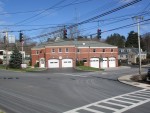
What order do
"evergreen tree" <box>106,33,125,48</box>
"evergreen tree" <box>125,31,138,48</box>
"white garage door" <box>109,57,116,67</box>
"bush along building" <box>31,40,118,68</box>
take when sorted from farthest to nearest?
1. "evergreen tree" <box>106,33,125,48</box>
2. "evergreen tree" <box>125,31,138,48</box>
3. "white garage door" <box>109,57,116,67</box>
4. "bush along building" <box>31,40,118,68</box>

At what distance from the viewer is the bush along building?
7656 centimetres

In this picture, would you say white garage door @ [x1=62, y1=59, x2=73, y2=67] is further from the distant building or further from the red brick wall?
the distant building

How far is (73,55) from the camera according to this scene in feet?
253

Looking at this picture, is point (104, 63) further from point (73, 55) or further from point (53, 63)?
point (53, 63)

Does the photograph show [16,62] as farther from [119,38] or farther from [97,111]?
[119,38]

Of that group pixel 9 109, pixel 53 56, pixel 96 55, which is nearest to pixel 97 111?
pixel 9 109

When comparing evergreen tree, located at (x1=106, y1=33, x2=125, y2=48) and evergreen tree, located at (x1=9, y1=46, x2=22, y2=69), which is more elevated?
evergreen tree, located at (x1=106, y1=33, x2=125, y2=48)

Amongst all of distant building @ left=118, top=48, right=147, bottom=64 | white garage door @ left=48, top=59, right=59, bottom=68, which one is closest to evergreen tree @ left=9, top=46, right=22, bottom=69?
white garage door @ left=48, top=59, right=59, bottom=68

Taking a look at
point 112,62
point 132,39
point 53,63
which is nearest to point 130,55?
point 112,62

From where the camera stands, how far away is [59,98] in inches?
834

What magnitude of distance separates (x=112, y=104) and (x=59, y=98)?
4439 mm

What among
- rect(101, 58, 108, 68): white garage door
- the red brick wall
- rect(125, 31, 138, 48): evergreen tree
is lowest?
rect(101, 58, 108, 68): white garage door

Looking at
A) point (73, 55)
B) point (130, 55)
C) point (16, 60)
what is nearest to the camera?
point (16, 60)

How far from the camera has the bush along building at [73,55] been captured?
7656cm
